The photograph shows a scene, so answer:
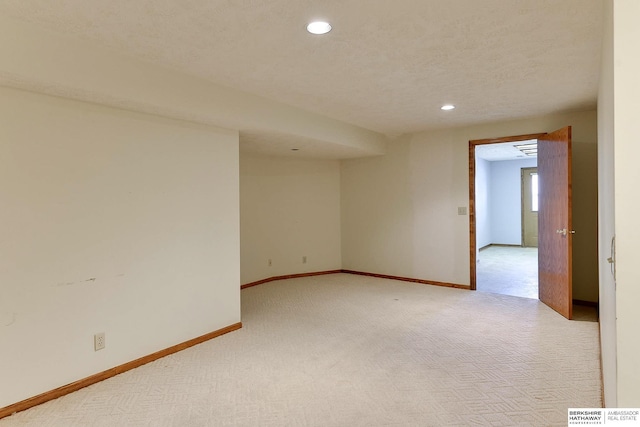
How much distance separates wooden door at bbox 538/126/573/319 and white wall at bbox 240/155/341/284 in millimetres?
3139

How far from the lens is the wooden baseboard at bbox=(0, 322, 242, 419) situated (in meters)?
2.26

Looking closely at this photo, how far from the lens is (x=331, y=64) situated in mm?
2771

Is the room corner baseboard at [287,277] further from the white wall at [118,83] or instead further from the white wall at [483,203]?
the white wall at [483,203]

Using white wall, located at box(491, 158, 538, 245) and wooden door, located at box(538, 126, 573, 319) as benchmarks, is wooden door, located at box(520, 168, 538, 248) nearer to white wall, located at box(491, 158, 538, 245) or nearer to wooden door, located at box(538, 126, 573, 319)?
white wall, located at box(491, 158, 538, 245)

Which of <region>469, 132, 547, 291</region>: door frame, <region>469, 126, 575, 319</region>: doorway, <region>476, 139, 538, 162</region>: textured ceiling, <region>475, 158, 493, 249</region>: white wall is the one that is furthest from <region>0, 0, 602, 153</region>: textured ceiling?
<region>475, 158, 493, 249</region>: white wall

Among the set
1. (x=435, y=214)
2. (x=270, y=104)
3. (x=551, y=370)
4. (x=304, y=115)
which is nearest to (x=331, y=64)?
(x=270, y=104)

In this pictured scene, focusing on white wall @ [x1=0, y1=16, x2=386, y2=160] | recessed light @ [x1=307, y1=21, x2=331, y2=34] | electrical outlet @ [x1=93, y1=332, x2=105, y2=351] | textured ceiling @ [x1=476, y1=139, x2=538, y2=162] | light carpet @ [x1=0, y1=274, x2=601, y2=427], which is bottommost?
light carpet @ [x1=0, y1=274, x2=601, y2=427]

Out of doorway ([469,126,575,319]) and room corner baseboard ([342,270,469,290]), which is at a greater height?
doorway ([469,126,575,319])

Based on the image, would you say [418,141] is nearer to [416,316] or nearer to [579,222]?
[579,222]

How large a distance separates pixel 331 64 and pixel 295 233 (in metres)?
3.66

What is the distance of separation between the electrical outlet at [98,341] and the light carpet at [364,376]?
0.83ft

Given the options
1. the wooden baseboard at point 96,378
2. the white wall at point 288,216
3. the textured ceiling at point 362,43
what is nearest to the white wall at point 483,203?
the white wall at point 288,216

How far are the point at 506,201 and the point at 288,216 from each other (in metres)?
6.52

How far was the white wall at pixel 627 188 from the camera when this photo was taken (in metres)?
1.07
